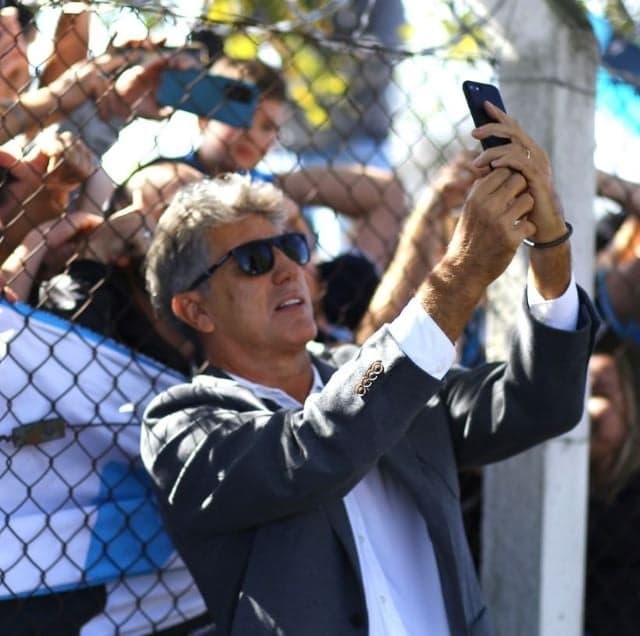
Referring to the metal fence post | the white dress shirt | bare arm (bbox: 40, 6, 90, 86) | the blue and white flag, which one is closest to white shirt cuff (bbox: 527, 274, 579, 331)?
the white dress shirt

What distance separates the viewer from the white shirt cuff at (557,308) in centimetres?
267

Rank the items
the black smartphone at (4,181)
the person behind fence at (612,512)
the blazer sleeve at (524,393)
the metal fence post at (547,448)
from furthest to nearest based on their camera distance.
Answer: the person behind fence at (612,512), the metal fence post at (547,448), the black smartphone at (4,181), the blazer sleeve at (524,393)

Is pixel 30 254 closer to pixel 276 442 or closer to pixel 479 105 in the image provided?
pixel 276 442

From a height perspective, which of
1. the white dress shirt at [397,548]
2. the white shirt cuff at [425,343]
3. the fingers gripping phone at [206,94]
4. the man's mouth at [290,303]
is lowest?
the white dress shirt at [397,548]

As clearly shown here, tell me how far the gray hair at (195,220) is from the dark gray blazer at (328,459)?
23cm

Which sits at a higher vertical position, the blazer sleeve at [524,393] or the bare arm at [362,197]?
the blazer sleeve at [524,393]

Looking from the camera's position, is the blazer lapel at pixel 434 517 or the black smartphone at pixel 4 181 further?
the black smartphone at pixel 4 181

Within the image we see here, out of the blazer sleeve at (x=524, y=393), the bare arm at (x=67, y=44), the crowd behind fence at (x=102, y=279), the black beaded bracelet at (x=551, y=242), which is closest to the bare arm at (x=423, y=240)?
the crowd behind fence at (x=102, y=279)

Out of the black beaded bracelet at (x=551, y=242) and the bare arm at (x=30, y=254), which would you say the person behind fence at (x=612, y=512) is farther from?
the bare arm at (x=30, y=254)

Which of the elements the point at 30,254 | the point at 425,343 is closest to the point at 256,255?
the point at 30,254

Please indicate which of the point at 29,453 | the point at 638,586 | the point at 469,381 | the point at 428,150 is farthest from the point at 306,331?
the point at 428,150

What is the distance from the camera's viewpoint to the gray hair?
9.30 feet

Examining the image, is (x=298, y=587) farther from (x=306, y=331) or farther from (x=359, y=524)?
(x=306, y=331)

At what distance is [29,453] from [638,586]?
176 cm
